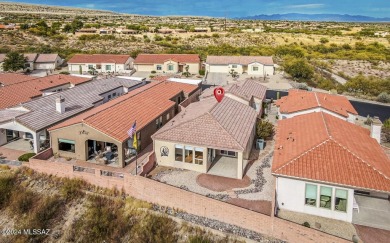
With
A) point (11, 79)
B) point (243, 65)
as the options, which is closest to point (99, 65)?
point (11, 79)

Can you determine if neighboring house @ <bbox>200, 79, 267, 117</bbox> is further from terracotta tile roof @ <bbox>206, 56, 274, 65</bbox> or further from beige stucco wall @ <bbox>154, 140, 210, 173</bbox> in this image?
terracotta tile roof @ <bbox>206, 56, 274, 65</bbox>

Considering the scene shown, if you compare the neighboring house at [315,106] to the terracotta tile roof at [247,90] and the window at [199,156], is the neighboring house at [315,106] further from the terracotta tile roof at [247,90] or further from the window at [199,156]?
the window at [199,156]

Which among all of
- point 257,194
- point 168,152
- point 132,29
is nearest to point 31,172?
point 168,152

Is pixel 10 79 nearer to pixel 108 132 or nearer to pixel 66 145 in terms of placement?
pixel 66 145

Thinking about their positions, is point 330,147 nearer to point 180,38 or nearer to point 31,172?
point 31,172

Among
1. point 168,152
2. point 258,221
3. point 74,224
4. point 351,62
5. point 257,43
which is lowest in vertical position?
point 74,224

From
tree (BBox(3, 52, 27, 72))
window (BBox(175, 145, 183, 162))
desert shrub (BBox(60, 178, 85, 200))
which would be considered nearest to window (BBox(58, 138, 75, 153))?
desert shrub (BBox(60, 178, 85, 200))
